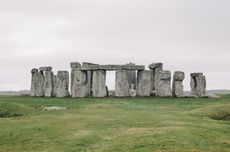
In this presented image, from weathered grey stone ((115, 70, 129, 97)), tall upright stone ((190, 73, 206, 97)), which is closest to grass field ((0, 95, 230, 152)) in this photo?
weathered grey stone ((115, 70, 129, 97))

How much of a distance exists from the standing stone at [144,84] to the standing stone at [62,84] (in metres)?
10.2

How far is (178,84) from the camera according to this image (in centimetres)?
6350

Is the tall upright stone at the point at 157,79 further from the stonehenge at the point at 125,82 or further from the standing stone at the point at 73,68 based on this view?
the standing stone at the point at 73,68

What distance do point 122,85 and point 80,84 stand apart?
5.87 meters

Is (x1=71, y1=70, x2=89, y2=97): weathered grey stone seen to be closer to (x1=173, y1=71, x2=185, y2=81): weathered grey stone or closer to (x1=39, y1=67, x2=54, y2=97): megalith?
(x1=39, y1=67, x2=54, y2=97): megalith

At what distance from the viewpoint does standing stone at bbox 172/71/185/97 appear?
63250 millimetres

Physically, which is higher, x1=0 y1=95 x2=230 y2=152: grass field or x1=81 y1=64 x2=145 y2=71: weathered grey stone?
x1=81 y1=64 x2=145 y2=71: weathered grey stone

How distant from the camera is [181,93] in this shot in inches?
2490

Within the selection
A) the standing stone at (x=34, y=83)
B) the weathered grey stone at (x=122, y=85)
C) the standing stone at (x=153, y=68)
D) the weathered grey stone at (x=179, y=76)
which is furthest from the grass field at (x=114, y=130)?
the standing stone at (x=34, y=83)

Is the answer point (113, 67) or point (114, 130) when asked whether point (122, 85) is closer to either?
point (113, 67)

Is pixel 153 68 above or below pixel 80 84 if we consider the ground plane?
above

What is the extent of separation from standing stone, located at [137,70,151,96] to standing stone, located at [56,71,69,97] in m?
10.2

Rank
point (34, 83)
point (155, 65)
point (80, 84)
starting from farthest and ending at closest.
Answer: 1. point (34, 83)
2. point (80, 84)
3. point (155, 65)

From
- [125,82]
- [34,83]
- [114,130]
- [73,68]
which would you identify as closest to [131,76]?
[125,82]
